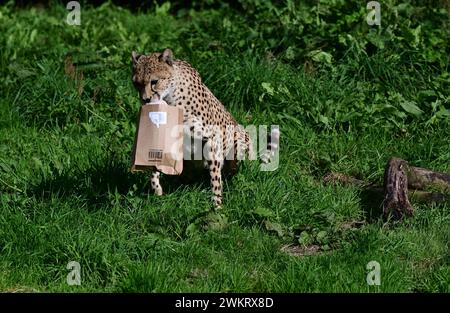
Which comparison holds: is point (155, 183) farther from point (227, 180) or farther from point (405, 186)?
point (405, 186)

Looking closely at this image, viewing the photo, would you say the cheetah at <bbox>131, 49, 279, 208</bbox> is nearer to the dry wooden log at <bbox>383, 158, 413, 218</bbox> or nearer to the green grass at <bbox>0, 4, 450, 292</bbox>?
the green grass at <bbox>0, 4, 450, 292</bbox>

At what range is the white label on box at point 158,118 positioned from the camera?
568 centimetres

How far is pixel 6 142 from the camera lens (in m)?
7.27

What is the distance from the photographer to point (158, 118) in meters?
5.69

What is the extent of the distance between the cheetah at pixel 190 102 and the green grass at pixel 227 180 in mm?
151

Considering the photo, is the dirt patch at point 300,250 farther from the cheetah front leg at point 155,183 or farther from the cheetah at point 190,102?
the cheetah front leg at point 155,183

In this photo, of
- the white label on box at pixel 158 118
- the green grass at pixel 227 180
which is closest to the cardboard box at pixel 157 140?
the white label on box at pixel 158 118

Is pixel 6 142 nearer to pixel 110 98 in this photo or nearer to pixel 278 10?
pixel 110 98

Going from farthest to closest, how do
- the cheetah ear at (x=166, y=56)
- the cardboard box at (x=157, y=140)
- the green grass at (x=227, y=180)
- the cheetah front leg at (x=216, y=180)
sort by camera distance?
the cheetah front leg at (x=216, y=180) < the cheetah ear at (x=166, y=56) < the cardboard box at (x=157, y=140) < the green grass at (x=227, y=180)

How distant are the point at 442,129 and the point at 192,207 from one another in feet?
6.50

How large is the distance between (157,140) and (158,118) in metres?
0.13

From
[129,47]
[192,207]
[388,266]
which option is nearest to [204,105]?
[192,207]

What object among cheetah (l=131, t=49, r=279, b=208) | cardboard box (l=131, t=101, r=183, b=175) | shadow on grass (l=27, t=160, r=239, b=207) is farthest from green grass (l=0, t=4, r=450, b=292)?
cardboard box (l=131, t=101, r=183, b=175)

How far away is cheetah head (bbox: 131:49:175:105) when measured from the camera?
6.04 metres
